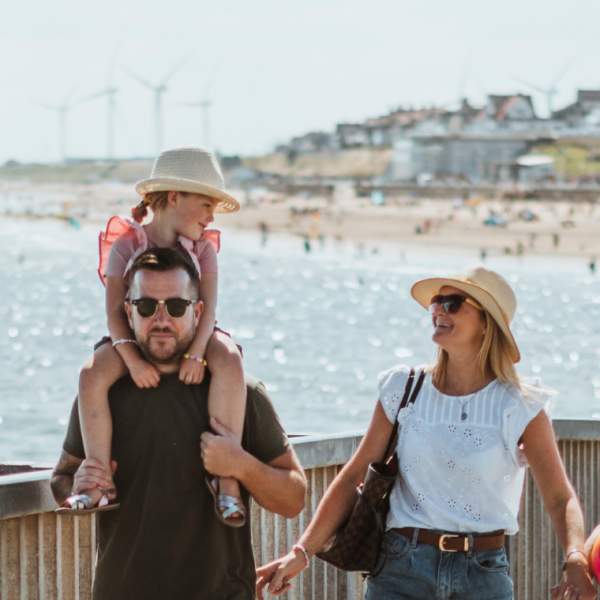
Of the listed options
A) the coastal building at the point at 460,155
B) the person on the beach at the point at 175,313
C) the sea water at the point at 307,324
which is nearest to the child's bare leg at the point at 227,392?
the person on the beach at the point at 175,313

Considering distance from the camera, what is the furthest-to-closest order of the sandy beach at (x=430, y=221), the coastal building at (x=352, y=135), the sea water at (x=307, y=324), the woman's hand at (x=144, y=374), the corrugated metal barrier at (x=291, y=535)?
the coastal building at (x=352, y=135) < the sandy beach at (x=430, y=221) < the sea water at (x=307, y=324) < the corrugated metal barrier at (x=291, y=535) < the woman's hand at (x=144, y=374)

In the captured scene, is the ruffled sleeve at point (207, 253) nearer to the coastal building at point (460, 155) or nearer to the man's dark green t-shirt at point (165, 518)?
the man's dark green t-shirt at point (165, 518)

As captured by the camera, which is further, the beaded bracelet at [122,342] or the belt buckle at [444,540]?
the belt buckle at [444,540]

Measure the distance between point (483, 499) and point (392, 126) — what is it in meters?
166

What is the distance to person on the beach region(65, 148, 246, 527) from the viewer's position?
12.4ft

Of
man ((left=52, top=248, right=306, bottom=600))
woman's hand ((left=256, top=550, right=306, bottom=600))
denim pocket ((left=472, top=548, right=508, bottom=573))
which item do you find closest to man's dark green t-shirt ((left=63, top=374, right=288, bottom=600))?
man ((left=52, top=248, right=306, bottom=600))

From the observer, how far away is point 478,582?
412 cm

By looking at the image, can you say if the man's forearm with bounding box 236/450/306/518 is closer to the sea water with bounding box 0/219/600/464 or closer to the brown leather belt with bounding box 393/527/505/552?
the brown leather belt with bounding box 393/527/505/552

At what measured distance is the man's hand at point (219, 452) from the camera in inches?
148

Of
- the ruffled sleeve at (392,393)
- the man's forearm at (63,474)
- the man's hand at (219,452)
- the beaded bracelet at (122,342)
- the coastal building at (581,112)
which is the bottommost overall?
the man's forearm at (63,474)

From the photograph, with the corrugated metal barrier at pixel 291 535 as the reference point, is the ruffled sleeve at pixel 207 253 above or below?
above

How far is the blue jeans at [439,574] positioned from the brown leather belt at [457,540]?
0.4 inches

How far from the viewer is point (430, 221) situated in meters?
99.8

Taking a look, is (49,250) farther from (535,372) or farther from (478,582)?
(478,582)
